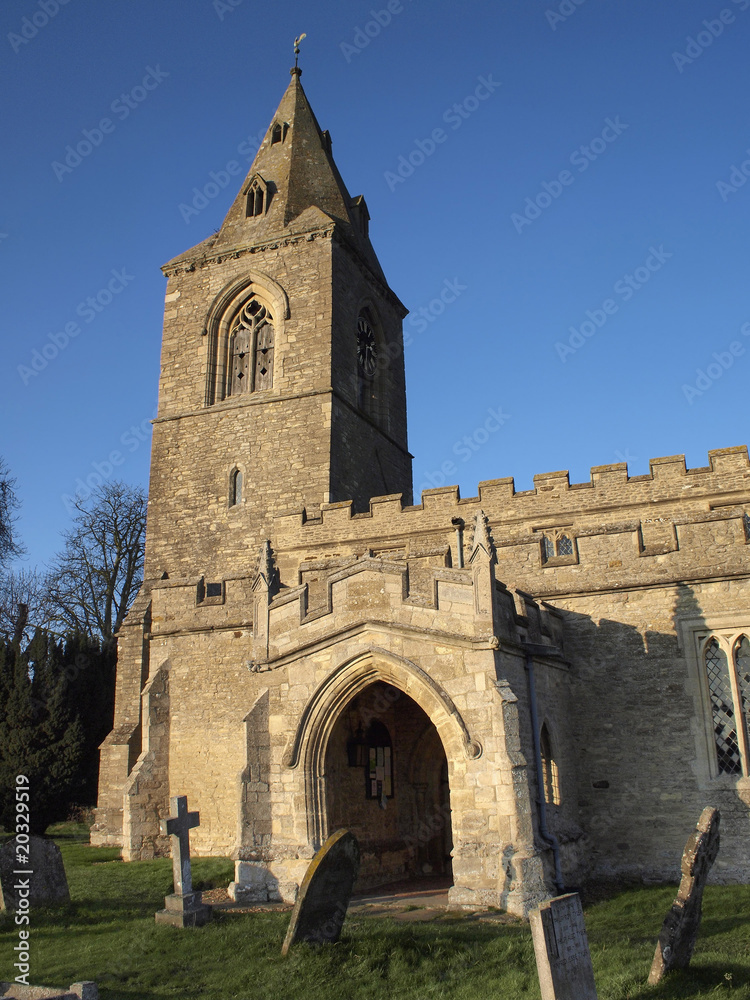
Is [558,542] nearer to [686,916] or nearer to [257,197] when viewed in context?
[686,916]

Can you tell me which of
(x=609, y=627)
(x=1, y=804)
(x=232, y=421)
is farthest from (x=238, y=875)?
(x=232, y=421)

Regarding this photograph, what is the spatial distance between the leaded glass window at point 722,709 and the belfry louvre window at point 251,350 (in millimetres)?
12999

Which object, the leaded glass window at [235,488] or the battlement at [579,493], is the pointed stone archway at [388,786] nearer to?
the battlement at [579,493]

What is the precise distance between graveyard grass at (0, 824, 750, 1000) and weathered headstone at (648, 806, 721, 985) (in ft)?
0.39

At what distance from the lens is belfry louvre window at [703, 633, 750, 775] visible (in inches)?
484

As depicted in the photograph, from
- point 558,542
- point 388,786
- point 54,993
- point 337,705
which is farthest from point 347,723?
point 54,993

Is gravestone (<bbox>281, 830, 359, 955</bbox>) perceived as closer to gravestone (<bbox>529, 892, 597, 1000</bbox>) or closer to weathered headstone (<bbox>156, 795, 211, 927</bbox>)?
weathered headstone (<bbox>156, 795, 211, 927</bbox>)

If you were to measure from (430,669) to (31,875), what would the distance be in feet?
17.6

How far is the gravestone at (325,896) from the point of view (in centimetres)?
830

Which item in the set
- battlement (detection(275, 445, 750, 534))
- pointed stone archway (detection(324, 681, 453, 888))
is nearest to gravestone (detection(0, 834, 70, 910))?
pointed stone archway (detection(324, 681, 453, 888))

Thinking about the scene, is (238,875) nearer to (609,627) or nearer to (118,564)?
(609,627)

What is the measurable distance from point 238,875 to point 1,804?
8.23 meters

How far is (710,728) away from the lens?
1252 centimetres

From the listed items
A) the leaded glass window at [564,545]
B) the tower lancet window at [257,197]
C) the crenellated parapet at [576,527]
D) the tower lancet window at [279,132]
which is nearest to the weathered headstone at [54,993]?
the crenellated parapet at [576,527]
